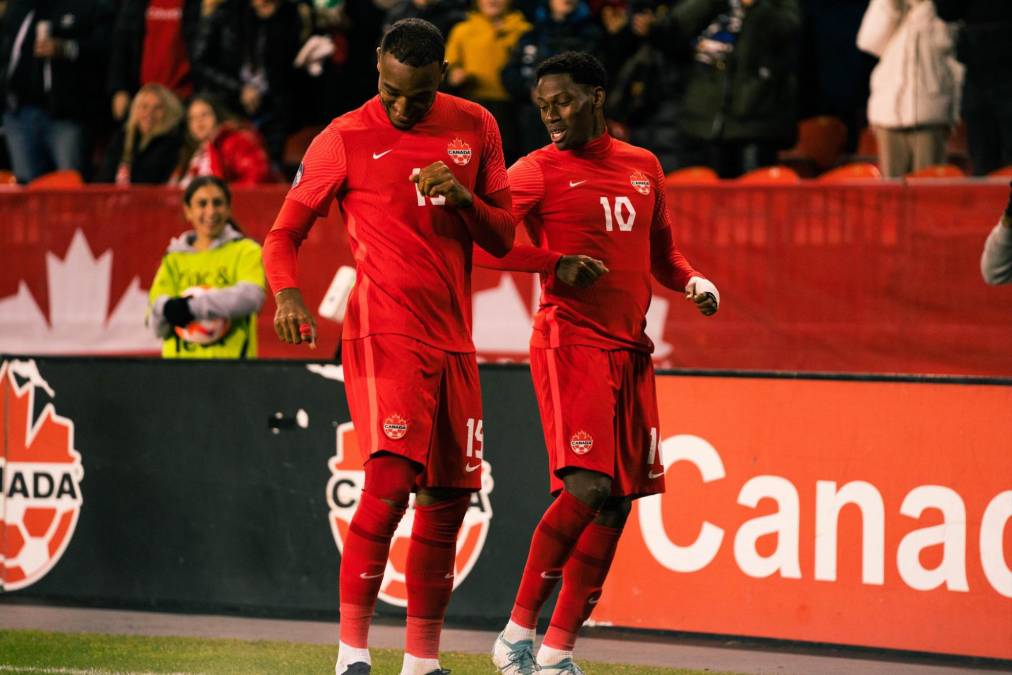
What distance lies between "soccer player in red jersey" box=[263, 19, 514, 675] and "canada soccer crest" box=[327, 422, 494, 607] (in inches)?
67.8

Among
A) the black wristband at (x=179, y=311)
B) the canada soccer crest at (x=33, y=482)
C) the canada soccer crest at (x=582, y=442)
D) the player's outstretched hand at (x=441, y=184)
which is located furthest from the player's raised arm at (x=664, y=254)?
the canada soccer crest at (x=33, y=482)

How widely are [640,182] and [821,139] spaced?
5648 mm

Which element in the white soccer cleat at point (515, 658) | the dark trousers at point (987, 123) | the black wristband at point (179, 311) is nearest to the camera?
the white soccer cleat at point (515, 658)

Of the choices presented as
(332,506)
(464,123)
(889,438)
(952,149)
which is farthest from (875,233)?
(464,123)

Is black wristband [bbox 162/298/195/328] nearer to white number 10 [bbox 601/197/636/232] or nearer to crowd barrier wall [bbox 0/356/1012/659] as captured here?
crowd barrier wall [bbox 0/356/1012/659]

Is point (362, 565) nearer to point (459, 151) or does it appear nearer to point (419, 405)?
point (419, 405)

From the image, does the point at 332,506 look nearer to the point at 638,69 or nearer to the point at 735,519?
the point at 735,519

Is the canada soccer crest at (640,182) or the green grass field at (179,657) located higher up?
the canada soccer crest at (640,182)

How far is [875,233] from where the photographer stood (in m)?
9.48

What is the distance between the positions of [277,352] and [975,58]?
4966 millimetres

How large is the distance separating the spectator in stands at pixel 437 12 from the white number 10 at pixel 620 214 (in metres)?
5.42

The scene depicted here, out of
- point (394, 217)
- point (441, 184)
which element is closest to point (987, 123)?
point (394, 217)

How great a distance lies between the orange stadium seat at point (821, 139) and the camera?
1141 cm

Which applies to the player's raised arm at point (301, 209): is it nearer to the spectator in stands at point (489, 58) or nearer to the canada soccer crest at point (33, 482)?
the canada soccer crest at point (33, 482)
